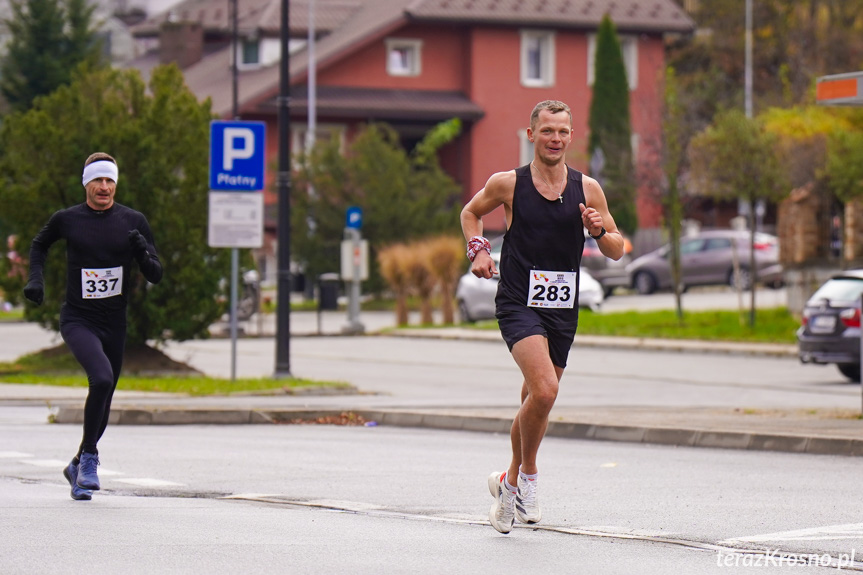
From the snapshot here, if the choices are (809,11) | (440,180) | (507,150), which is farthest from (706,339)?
(809,11)

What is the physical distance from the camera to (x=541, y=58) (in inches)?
2339

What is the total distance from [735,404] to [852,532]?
11.0 m

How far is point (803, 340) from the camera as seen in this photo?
22.9 metres

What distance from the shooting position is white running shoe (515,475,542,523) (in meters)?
8.42

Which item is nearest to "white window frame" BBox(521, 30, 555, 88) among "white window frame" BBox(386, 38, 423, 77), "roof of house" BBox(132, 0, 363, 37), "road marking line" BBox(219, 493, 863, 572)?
"white window frame" BBox(386, 38, 423, 77)

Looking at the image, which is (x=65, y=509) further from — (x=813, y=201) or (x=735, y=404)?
(x=813, y=201)

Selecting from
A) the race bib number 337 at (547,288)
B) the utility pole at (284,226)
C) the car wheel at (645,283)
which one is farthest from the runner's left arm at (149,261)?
the car wheel at (645,283)

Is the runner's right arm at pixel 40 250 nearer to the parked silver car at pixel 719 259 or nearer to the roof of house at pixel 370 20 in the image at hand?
the parked silver car at pixel 719 259

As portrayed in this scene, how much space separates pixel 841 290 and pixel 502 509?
15.4 meters

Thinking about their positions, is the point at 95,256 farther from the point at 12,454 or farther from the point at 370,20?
the point at 370,20

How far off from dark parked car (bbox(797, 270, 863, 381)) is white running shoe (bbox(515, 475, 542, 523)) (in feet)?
47.6

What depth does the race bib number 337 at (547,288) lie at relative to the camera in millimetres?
8344

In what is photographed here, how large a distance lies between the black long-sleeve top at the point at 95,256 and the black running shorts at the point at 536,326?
8.92ft

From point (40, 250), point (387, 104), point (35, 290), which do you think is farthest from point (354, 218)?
point (35, 290)
